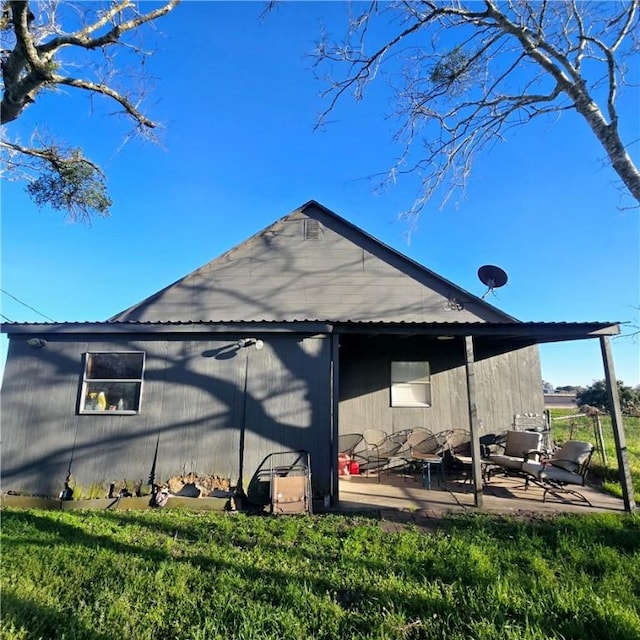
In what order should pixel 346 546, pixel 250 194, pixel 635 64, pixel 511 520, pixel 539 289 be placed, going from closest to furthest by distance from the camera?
pixel 346 546
pixel 511 520
pixel 635 64
pixel 250 194
pixel 539 289

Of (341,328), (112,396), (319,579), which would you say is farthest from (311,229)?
(319,579)

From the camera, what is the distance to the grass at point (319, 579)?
2.71 metres

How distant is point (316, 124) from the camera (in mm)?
6914

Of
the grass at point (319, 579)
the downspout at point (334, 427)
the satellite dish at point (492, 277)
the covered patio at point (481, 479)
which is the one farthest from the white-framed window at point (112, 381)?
the satellite dish at point (492, 277)

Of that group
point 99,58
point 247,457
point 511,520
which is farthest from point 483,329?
point 99,58

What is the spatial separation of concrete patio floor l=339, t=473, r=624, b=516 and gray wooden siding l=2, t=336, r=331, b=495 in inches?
34.1

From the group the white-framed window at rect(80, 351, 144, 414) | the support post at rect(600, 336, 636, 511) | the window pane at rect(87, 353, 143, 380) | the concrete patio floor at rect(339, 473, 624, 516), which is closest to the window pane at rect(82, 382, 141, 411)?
the white-framed window at rect(80, 351, 144, 414)

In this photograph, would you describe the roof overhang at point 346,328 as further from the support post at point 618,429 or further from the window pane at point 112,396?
the window pane at point 112,396

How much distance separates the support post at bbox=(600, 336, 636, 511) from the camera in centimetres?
552

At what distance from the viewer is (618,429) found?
572cm

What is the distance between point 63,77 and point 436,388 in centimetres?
838

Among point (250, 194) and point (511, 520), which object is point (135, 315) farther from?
point (511, 520)

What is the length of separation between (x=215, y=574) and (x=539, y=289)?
1458 centimetres

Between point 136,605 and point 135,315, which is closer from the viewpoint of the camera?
point 136,605
